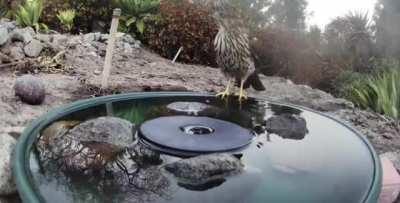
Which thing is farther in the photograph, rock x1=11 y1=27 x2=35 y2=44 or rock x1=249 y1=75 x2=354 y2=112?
rock x1=11 y1=27 x2=35 y2=44

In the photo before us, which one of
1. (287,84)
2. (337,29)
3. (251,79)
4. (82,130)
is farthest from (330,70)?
(82,130)

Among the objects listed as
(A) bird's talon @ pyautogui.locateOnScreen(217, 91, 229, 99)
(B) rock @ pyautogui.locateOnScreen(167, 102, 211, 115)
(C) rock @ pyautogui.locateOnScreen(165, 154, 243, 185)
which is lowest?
(C) rock @ pyautogui.locateOnScreen(165, 154, 243, 185)

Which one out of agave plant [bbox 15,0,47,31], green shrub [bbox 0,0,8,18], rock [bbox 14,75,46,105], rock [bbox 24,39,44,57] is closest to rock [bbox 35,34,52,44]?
rock [bbox 24,39,44,57]

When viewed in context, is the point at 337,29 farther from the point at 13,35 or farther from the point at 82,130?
the point at 82,130

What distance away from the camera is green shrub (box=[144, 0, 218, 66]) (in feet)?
23.7

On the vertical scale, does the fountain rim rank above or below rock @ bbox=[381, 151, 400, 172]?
above

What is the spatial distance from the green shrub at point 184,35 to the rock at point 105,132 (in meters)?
4.77

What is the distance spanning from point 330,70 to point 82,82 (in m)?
5.51

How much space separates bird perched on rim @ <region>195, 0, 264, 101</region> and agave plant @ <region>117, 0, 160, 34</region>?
4098 millimetres

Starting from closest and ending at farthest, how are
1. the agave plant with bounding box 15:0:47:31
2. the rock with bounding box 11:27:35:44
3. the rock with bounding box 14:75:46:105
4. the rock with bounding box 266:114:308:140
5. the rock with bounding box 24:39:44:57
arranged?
1. the rock with bounding box 266:114:308:140
2. the rock with bounding box 14:75:46:105
3. the rock with bounding box 24:39:44:57
4. the rock with bounding box 11:27:35:44
5. the agave plant with bounding box 15:0:47:31

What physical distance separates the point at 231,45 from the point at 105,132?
1.54 m

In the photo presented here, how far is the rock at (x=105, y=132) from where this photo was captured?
7.68 feet

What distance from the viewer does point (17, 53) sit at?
5.45 meters

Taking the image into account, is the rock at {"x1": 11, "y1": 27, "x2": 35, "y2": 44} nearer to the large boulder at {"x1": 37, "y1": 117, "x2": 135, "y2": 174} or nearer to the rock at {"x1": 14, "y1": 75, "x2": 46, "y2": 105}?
the rock at {"x1": 14, "y1": 75, "x2": 46, "y2": 105}
